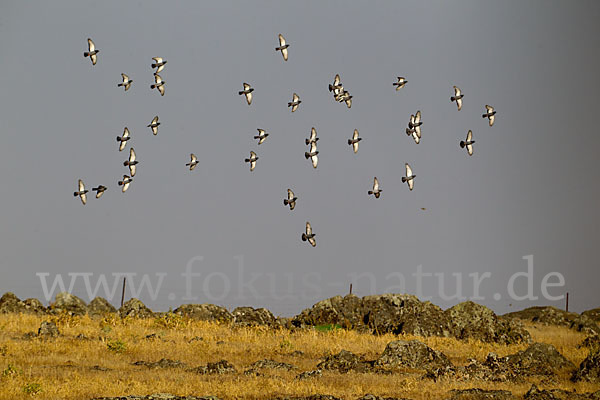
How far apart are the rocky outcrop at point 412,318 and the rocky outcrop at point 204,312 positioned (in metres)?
3.87

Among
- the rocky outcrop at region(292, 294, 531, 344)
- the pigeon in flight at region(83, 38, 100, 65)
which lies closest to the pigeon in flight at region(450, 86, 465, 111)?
the rocky outcrop at region(292, 294, 531, 344)

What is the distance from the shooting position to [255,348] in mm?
26984

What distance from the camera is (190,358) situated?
2441cm

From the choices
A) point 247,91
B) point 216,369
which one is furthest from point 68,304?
point 216,369

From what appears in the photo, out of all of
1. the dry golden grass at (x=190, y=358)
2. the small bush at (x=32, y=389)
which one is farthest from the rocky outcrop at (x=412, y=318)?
the small bush at (x=32, y=389)

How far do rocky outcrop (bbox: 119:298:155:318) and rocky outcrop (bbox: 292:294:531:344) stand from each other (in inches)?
321

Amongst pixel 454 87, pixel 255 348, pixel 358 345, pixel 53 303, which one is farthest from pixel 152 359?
pixel 454 87

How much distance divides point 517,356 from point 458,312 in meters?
11.4

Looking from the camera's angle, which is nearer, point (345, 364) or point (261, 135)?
point (345, 364)

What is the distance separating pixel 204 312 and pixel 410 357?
17.2m

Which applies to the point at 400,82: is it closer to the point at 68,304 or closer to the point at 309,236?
the point at 309,236

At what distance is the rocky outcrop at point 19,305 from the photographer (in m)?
38.3

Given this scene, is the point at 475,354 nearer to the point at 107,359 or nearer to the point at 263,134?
the point at 107,359

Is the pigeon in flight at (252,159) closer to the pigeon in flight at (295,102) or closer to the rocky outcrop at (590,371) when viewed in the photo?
the pigeon in flight at (295,102)
